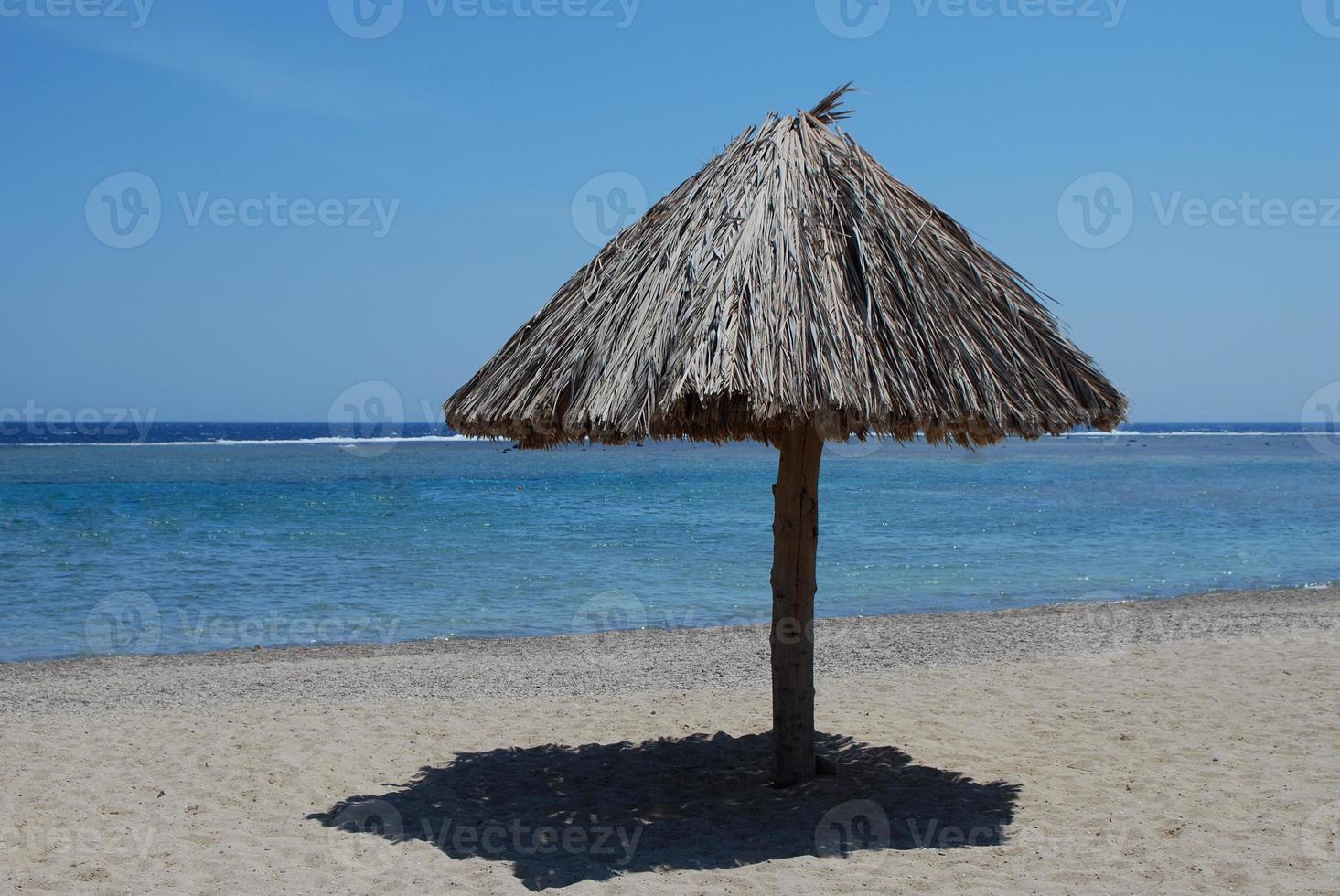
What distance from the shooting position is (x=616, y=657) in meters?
9.98

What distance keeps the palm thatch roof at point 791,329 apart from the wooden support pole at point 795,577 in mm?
234

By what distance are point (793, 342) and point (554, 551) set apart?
1653 centimetres

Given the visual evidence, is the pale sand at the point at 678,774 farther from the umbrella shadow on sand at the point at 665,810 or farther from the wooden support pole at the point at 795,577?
the wooden support pole at the point at 795,577

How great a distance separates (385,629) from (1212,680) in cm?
880

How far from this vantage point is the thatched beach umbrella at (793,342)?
4.48m

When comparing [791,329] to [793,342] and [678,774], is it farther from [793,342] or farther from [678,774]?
[678,774]

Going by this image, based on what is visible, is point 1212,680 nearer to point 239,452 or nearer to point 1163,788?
point 1163,788

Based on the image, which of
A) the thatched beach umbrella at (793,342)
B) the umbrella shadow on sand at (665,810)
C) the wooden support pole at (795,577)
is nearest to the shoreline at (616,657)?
the umbrella shadow on sand at (665,810)

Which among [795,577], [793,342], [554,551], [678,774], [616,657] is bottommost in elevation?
[554,551]

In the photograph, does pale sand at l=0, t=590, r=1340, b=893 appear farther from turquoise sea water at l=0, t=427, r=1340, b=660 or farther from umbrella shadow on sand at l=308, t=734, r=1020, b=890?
turquoise sea water at l=0, t=427, r=1340, b=660

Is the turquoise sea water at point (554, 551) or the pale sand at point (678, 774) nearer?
the pale sand at point (678, 774)

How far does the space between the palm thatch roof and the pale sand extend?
1864 millimetres

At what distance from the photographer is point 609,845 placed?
482 cm

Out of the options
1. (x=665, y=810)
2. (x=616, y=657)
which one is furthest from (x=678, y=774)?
(x=616, y=657)
